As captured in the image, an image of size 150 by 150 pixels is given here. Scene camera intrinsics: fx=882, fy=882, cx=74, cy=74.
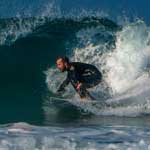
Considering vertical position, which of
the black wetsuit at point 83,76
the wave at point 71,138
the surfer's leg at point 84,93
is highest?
the black wetsuit at point 83,76

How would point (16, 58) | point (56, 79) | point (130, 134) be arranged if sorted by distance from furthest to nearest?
point (16, 58) → point (56, 79) → point (130, 134)

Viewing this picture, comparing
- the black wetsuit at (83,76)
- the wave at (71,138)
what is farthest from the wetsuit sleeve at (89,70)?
the wave at (71,138)

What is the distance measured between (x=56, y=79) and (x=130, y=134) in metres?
6.38

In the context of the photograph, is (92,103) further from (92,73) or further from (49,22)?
(49,22)

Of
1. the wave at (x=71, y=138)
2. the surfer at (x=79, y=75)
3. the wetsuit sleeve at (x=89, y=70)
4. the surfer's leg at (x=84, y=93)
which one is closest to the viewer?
the wave at (x=71, y=138)

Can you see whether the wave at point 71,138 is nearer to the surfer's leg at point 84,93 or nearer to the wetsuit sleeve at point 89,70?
the surfer's leg at point 84,93

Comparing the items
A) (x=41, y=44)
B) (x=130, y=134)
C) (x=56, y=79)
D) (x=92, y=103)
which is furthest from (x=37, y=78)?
(x=130, y=134)

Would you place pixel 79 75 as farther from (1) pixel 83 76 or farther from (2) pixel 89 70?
(2) pixel 89 70

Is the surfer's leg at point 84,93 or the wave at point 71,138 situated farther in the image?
the surfer's leg at point 84,93

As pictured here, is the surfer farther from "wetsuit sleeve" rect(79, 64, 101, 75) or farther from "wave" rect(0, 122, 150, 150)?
"wave" rect(0, 122, 150, 150)

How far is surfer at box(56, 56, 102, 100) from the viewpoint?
15.2 m

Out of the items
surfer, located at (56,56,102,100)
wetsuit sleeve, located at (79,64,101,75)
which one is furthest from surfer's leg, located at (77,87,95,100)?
wetsuit sleeve, located at (79,64,101,75)

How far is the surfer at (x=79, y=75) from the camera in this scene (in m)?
15.2

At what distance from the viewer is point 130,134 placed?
38.3ft
